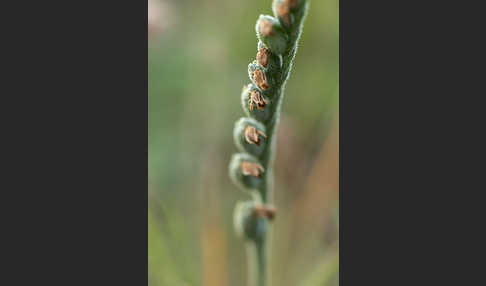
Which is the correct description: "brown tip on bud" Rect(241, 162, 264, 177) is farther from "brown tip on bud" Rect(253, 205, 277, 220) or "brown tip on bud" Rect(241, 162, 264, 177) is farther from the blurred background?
the blurred background

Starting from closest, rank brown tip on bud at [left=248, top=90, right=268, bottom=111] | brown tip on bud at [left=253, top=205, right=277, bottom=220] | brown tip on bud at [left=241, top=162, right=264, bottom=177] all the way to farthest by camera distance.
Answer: brown tip on bud at [left=248, top=90, right=268, bottom=111] < brown tip on bud at [left=241, top=162, right=264, bottom=177] < brown tip on bud at [left=253, top=205, right=277, bottom=220]

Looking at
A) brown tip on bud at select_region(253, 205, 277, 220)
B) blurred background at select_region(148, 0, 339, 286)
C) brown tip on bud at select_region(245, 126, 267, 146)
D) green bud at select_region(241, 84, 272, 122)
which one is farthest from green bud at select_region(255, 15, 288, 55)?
blurred background at select_region(148, 0, 339, 286)

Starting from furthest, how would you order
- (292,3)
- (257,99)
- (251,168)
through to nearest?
(251,168), (257,99), (292,3)

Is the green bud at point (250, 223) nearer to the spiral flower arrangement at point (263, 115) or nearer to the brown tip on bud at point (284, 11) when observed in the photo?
the spiral flower arrangement at point (263, 115)

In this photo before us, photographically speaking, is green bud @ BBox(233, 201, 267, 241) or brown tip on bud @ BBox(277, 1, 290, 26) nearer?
brown tip on bud @ BBox(277, 1, 290, 26)

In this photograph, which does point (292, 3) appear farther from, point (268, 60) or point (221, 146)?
point (221, 146)

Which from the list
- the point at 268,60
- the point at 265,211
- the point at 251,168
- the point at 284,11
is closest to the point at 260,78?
the point at 268,60

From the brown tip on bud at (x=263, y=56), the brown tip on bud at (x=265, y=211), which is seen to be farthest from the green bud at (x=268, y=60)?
the brown tip on bud at (x=265, y=211)
